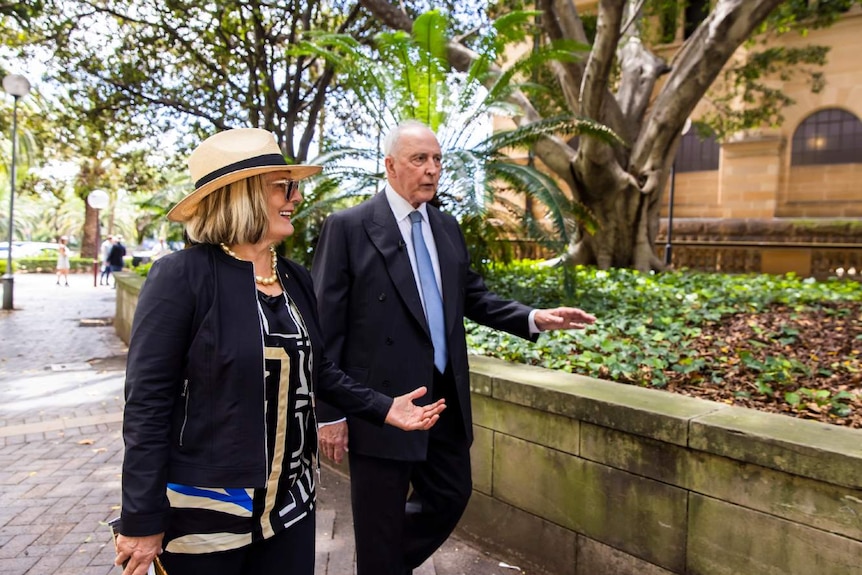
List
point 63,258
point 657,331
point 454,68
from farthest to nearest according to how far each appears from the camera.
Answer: point 63,258, point 454,68, point 657,331

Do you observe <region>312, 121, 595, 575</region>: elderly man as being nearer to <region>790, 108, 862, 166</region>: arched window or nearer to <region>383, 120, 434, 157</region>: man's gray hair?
<region>383, 120, 434, 157</region>: man's gray hair

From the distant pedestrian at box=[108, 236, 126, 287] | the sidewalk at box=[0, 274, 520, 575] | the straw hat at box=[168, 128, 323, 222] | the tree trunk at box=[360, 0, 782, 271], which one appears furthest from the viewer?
the distant pedestrian at box=[108, 236, 126, 287]

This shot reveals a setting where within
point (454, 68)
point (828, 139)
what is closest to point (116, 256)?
point (454, 68)

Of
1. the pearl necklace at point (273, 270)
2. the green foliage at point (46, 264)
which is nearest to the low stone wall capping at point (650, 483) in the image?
the pearl necklace at point (273, 270)

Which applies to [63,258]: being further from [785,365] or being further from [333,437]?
[785,365]

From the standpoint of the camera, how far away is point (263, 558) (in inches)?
76.9

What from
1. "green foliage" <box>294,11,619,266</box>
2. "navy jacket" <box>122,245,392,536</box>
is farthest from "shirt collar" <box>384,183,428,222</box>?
"green foliage" <box>294,11,619,266</box>

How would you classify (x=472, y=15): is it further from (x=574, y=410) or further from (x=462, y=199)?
(x=574, y=410)

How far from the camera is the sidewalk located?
3.50 meters

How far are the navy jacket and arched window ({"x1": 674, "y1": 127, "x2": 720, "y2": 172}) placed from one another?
75.0 ft

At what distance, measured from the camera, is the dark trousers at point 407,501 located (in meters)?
→ 2.64

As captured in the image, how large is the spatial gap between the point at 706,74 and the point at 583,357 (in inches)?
275

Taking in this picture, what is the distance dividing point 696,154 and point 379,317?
2268cm

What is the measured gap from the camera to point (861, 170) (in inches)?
779
